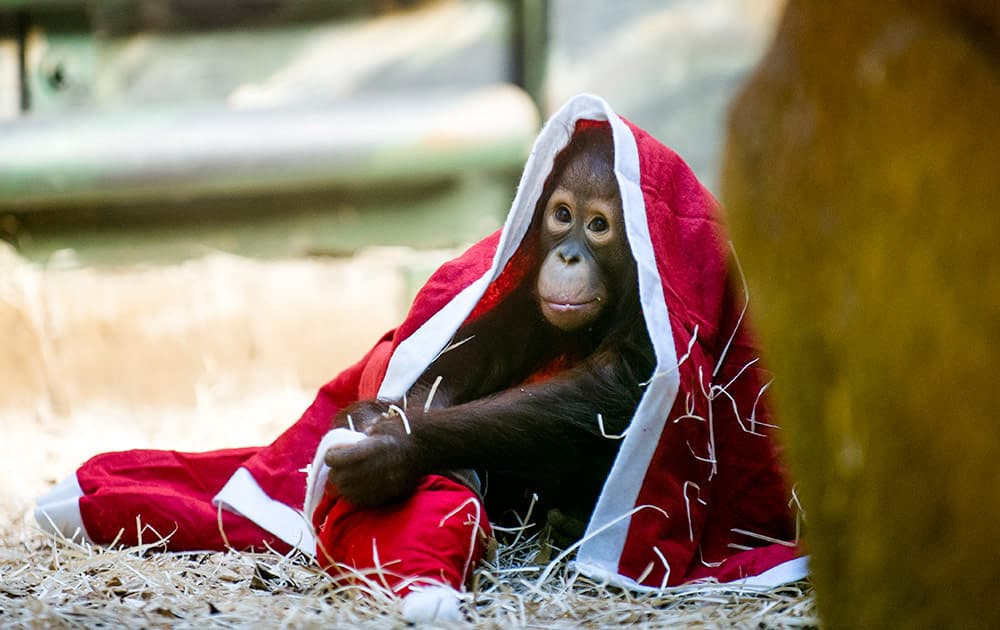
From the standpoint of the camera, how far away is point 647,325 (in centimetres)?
186

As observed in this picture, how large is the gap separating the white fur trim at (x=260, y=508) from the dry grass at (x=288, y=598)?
0.07 m

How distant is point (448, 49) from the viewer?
3.77 metres

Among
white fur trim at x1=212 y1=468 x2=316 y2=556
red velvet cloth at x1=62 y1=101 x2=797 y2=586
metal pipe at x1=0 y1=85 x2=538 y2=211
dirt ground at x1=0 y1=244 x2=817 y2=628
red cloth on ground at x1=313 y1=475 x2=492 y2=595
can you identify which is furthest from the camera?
metal pipe at x1=0 y1=85 x2=538 y2=211

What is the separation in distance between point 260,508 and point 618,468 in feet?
2.35

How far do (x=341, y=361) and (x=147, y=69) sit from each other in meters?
1.14

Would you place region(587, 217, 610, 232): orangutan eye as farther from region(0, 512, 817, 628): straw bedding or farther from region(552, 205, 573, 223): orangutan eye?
region(0, 512, 817, 628): straw bedding

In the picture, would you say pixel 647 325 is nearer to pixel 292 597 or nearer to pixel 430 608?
pixel 430 608

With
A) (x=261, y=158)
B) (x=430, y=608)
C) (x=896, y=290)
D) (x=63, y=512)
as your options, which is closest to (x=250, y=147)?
(x=261, y=158)

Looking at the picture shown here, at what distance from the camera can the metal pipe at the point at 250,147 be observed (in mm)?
3537

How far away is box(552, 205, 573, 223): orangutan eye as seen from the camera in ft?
6.58

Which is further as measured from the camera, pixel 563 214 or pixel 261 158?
pixel 261 158

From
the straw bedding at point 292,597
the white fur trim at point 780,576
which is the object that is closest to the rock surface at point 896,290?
the straw bedding at point 292,597

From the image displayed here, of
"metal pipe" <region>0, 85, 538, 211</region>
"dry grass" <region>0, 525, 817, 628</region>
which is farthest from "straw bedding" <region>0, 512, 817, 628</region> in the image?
"metal pipe" <region>0, 85, 538, 211</region>

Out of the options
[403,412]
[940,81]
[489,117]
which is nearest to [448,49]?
[489,117]
